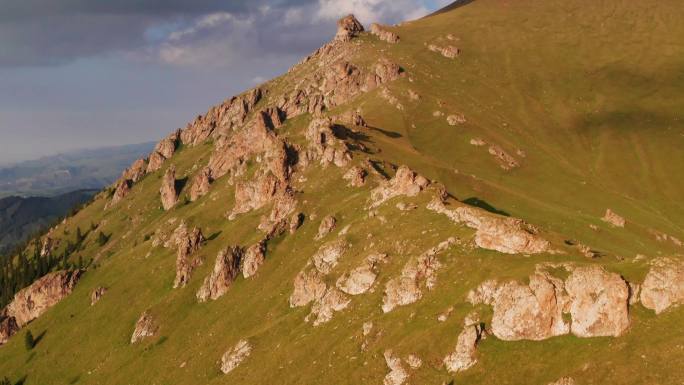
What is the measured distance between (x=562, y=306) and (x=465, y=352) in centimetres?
1248

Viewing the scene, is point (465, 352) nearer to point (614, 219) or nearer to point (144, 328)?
point (144, 328)

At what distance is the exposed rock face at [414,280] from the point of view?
78500 mm

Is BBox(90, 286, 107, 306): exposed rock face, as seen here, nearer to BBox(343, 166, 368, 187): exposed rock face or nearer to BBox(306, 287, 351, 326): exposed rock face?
BBox(343, 166, 368, 187): exposed rock face

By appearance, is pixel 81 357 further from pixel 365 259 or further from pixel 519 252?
pixel 519 252

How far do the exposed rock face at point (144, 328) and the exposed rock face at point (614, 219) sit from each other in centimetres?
13436

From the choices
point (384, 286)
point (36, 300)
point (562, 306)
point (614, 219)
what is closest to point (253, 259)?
point (384, 286)

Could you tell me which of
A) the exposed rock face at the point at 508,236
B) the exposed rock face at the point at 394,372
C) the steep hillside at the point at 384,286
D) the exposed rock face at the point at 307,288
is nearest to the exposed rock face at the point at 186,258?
the steep hillside at the point at 384,286

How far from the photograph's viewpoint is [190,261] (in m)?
154

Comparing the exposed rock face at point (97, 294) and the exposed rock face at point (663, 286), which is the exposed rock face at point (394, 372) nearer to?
the exposed rock face at point (663, 286)

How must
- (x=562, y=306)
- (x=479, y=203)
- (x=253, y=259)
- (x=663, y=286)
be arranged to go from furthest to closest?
1. (x=479, y=203)
2. (x=253, y=259)
3. (x=562, y=306)
4. (x=663, y=286)

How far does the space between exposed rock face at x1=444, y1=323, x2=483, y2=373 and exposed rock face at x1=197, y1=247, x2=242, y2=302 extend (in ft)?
282

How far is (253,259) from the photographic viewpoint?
133875 mm

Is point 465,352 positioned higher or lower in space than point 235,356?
higher

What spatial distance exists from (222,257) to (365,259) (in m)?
54.8
